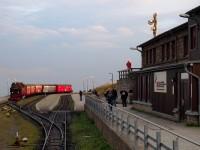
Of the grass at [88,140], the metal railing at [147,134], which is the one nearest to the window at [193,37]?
the grass at [88,140]

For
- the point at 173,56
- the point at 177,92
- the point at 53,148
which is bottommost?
the point at 53,148

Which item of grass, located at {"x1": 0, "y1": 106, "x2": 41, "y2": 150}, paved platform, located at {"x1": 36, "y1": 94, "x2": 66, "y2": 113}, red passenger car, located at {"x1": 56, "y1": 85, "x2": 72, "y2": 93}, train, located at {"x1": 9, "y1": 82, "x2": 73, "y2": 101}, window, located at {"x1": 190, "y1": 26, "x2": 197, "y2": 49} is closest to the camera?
grass, located at {"x1": 0, "y1": 106, "x2": 41, "y2": 150}

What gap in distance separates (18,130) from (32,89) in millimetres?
68663

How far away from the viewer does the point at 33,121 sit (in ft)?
145

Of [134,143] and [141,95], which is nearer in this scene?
[134,143]

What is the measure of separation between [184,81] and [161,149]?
665 inches

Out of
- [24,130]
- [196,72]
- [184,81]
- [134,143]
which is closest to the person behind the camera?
[134,143]

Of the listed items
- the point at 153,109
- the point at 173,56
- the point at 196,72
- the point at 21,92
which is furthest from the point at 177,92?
the point at 21,92

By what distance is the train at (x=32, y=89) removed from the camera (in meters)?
87.8

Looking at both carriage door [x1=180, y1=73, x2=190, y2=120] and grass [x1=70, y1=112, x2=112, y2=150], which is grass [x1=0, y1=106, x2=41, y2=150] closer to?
grass [x1=70, y1=112, x2=112, y2=150]

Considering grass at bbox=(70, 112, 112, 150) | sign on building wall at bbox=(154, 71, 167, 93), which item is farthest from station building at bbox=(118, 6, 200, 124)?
grass at bbox=(70, 112, 112, 150)

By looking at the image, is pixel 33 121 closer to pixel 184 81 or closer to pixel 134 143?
pixel 184 81

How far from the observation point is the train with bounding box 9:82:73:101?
87750 mm

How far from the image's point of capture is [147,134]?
570 inches
